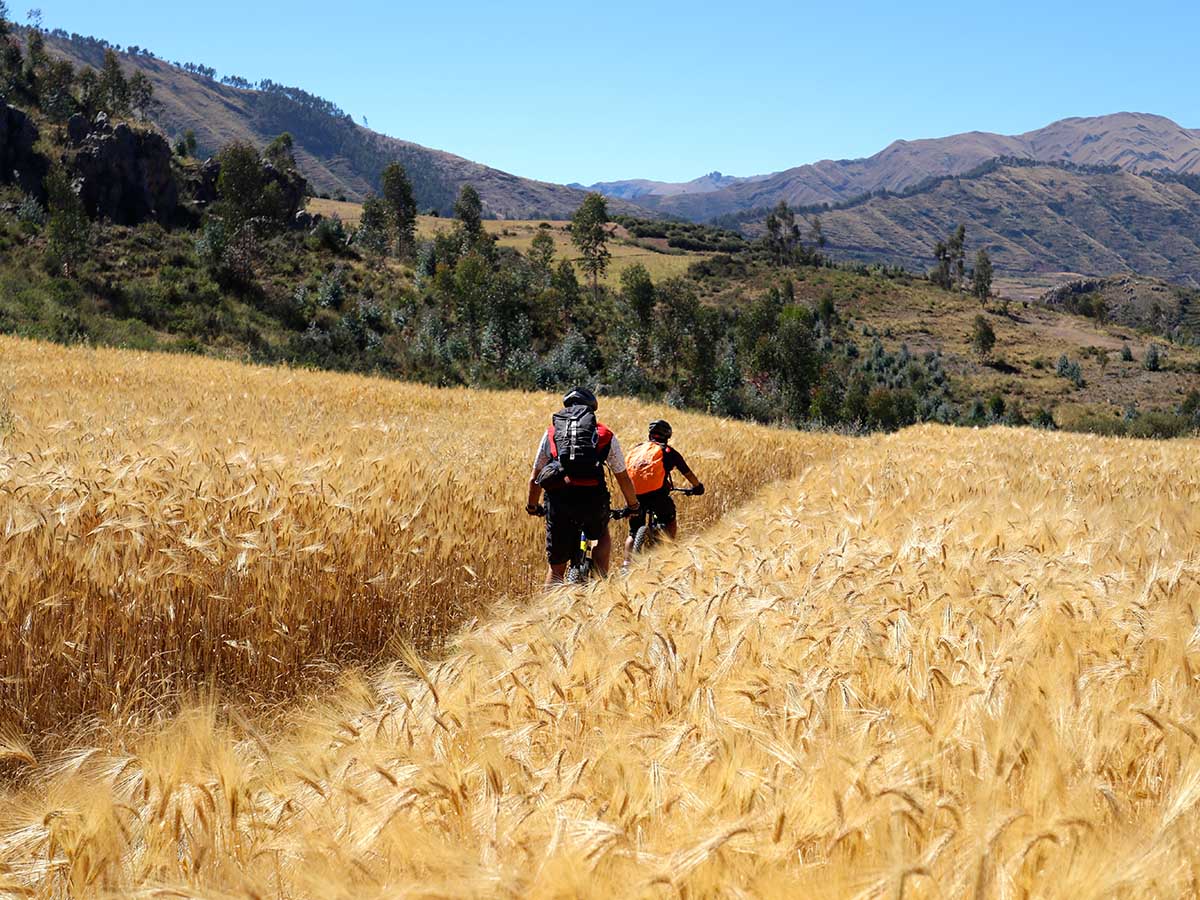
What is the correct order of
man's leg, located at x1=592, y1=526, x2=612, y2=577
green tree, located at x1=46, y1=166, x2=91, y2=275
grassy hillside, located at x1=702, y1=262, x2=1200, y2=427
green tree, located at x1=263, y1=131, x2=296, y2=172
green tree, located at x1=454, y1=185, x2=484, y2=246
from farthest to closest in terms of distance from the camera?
green tree, located at x1=454, y1=185, x2=484, y2=246 → green tree, located at x1=263, y1=131, x2=296, y2=172 → grassy hillside, located at x1=702, y1=262, x2=1200, y2=427 → green tree, located at x1=46, y1=166, x2=91, y2=275 → man's leg, located at x1=592, y1=526, x2=612, y2=577

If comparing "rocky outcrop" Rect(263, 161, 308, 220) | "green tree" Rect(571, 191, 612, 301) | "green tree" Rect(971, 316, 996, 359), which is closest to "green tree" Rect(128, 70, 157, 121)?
"rocky outcrop" Rect(263, 161, 308, 220)

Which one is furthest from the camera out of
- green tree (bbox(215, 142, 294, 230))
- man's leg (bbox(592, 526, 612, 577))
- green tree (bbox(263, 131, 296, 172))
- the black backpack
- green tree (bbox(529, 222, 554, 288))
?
green tree (bbox(263, 131, 296, 172))

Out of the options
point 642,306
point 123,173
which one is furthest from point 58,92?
point 642,306

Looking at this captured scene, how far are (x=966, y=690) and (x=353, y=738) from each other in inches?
91.0

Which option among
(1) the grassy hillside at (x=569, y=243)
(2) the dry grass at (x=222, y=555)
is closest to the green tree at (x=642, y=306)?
(1) the grassy hillside at (x=569, y=243)

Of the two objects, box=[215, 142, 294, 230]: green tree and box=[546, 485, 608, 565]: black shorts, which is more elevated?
box=[215, 142, 294, 230]: green tree

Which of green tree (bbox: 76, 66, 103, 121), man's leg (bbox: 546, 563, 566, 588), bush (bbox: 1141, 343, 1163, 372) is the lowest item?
man's leg (bbox: 546, 563, 566, 588)

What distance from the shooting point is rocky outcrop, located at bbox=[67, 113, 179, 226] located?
66625 mm

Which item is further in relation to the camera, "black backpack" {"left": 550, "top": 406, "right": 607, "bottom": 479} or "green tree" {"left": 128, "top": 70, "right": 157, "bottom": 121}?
"green tree" {"left": 128, "top": 70, "right": 157, "bottom": 121}

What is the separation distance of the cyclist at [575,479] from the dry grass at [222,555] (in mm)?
781

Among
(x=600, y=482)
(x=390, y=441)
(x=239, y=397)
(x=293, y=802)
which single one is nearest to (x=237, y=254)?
(x=239, y=397)

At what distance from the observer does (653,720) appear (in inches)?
118

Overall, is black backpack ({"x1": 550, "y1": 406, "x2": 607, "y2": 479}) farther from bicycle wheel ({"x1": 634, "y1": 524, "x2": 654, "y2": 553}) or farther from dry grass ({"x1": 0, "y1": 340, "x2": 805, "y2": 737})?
bicycle wheel ({"x1": 634, "y1": 524, "x2": 654, "y2": 553})

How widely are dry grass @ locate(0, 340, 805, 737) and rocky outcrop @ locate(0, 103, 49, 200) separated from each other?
70.8 m
